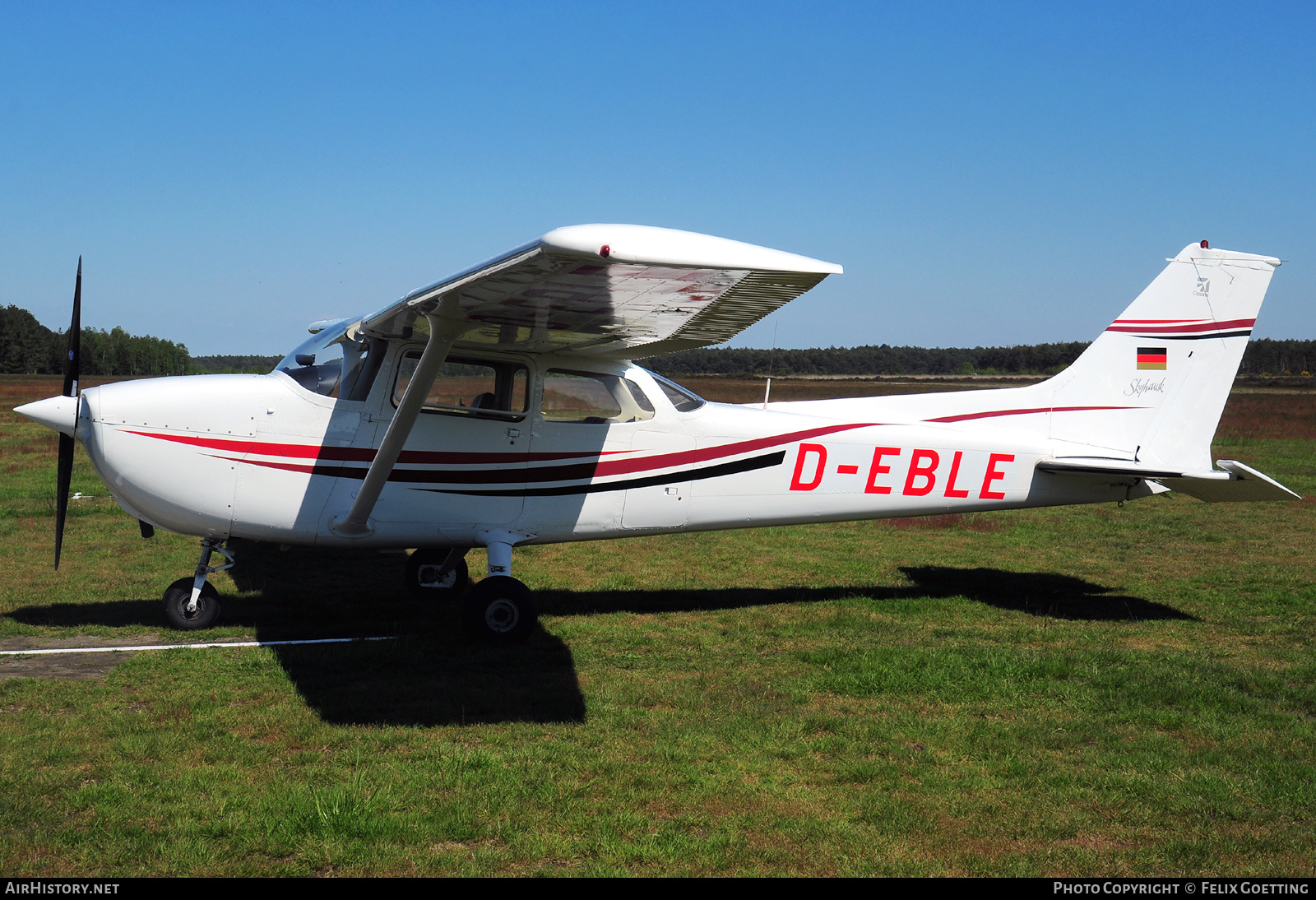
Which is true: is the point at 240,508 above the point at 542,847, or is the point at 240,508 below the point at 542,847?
above

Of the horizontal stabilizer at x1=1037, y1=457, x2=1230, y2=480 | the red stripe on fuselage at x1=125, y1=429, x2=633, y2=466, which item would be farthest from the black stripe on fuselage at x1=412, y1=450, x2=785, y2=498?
the horizontal stabilizer at x1=1037, y1=457, x2=1230, y2=480

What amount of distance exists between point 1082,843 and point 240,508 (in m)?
5.47

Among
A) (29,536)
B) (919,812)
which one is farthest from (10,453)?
(919,812)

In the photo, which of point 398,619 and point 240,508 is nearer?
point 240,508

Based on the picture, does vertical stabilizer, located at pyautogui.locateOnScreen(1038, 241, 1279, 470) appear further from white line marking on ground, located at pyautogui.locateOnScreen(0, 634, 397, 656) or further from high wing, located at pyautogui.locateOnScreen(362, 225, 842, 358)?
white line marking on ground, located at pyautogui.locateOnScreen(0, 634, 397, 656)

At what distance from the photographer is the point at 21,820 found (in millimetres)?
3631

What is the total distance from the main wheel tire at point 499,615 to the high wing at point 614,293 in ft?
5.91

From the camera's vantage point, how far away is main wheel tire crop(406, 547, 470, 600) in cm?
814

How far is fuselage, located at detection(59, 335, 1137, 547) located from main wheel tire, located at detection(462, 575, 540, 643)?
0.59 m

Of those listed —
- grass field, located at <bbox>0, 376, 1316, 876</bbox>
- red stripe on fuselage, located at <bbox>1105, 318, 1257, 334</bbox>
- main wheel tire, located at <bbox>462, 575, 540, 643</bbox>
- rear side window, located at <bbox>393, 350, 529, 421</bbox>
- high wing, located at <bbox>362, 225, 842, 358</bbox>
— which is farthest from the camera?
red stripe on fuselage, located at <bbox>1105, 318, 1257, 334</bbox>

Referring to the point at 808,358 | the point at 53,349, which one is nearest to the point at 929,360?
the point at 808,358
